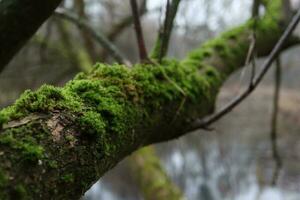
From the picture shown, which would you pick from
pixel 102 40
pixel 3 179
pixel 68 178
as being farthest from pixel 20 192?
pixel 102 40

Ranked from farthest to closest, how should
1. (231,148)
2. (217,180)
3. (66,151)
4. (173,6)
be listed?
(231,148) < (217,180) < (173,6) < (66,151)

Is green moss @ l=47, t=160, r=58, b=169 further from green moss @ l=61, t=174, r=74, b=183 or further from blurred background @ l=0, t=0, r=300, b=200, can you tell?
blurred background @ l=0, t=0, r=300, b=200

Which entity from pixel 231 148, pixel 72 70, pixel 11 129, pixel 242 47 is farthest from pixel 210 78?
pixel 231 148

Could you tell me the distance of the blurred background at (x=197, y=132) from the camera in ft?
19.8

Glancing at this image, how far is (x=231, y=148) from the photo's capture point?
11.7 metres

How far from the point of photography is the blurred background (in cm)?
605

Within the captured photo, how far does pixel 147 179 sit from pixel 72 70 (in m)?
2.48

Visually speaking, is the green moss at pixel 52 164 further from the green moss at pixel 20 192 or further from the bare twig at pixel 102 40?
the bare twig at pixel 102 40

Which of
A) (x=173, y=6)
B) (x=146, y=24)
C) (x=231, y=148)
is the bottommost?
(x=173, y=6)

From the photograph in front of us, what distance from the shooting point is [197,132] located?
1062cm

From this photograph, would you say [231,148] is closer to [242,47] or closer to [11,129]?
[242,47]

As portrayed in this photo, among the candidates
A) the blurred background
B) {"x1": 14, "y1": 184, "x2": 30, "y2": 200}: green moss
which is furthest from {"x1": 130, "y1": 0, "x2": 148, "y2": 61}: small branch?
the blurred background

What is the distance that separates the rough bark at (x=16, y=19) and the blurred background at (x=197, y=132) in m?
3.51

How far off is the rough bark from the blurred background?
351 centimetres
